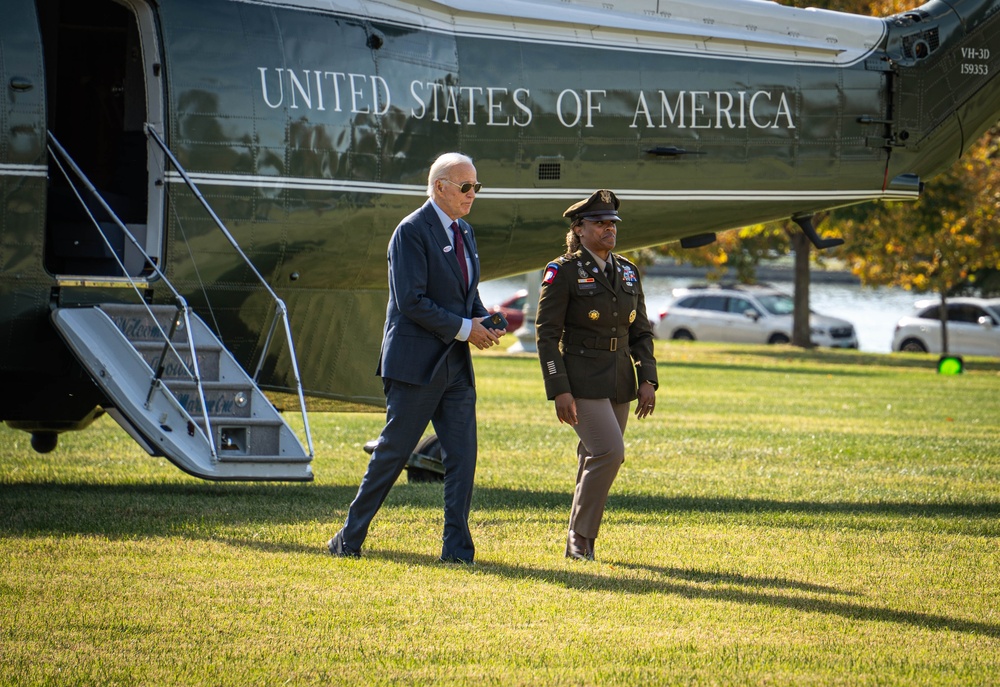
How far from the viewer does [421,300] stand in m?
6.98

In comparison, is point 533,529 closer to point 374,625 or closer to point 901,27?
point 374,625

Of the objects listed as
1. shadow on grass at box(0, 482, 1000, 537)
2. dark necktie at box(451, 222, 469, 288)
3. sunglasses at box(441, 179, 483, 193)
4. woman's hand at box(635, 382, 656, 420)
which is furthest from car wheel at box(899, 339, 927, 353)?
sunglasses at box(441, 179, 483, 193)

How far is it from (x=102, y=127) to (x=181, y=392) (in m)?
2.97

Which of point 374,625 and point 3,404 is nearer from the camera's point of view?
point 374,625

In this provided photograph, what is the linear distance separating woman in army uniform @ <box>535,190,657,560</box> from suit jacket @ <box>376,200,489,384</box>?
0.54 m

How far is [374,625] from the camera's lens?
5820 mm

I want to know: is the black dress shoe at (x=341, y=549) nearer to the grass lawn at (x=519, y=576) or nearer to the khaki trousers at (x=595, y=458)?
the grass lawn at (x=519, y=576)

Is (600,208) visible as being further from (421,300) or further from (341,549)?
(341,549)

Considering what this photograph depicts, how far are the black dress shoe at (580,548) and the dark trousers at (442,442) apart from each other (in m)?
0.63

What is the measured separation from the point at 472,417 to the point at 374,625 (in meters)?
1.64

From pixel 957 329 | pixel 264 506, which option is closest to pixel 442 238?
pixel 264 506

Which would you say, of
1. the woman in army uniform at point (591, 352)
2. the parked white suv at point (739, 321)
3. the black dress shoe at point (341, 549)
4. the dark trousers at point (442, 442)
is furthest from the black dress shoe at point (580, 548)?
the parked white suv at point (739, 321)

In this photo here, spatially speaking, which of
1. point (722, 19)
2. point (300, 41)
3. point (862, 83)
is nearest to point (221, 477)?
point (300, 41)

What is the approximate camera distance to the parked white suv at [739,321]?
3966 centimetres
